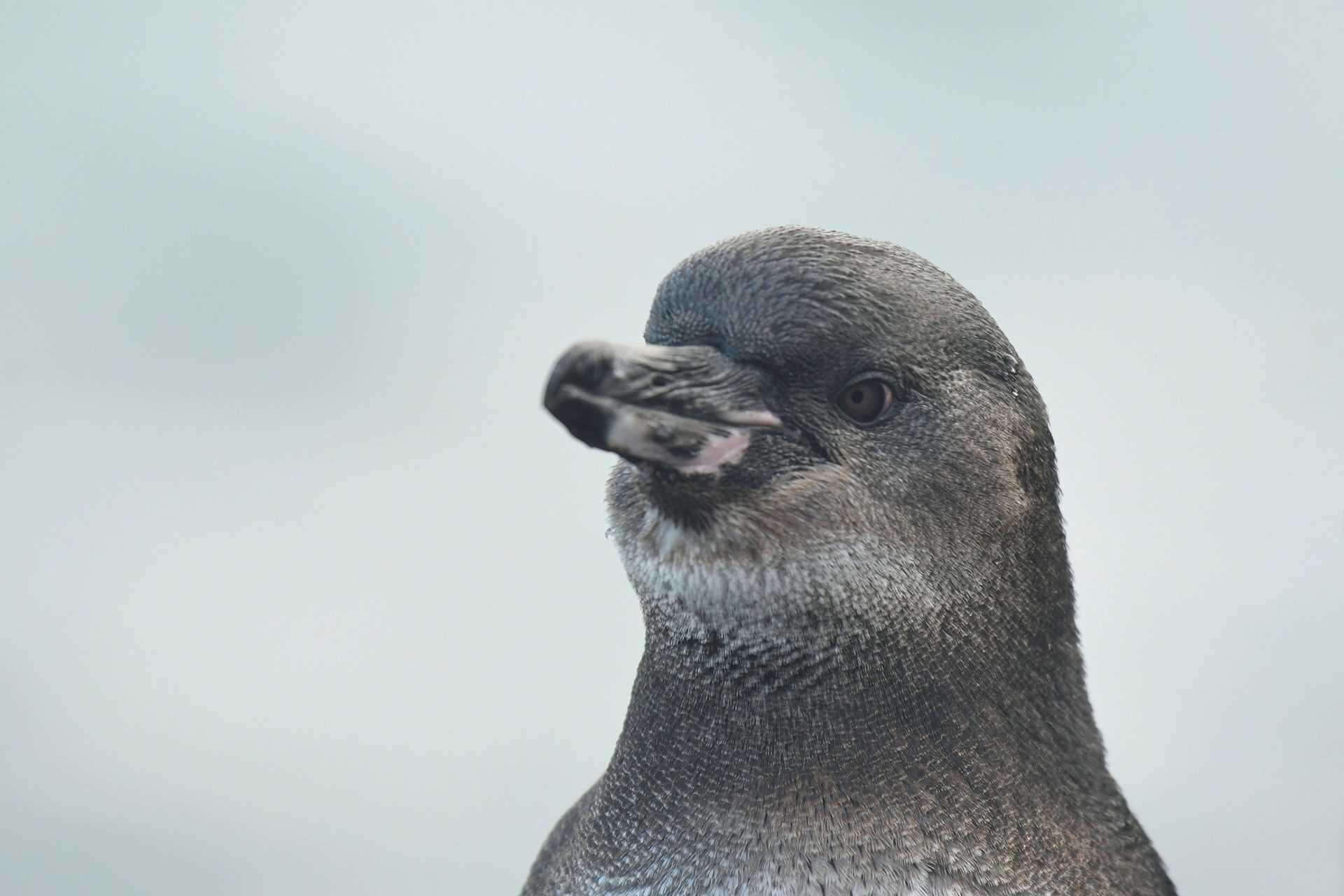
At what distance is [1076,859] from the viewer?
1.46 m

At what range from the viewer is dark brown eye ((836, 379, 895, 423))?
1.36m

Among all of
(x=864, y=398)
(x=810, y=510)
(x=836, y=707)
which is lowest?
(x=836, y=707)

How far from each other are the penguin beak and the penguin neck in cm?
17

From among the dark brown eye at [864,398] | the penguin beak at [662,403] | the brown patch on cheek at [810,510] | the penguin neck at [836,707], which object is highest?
the dark brown eye at [864,398]

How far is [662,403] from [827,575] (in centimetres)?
20

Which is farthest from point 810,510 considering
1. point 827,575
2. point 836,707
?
point 836,707

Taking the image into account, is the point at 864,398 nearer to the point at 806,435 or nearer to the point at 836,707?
the point at 806,435

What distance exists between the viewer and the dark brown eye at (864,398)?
1.36 m

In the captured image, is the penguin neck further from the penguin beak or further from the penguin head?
the penguin beak

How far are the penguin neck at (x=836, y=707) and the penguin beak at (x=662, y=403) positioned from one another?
168 millimetres

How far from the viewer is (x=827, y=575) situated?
1.32 metres

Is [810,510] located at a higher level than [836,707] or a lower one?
higher

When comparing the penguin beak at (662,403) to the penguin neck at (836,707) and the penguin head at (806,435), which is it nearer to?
the penguin head at (806,435)

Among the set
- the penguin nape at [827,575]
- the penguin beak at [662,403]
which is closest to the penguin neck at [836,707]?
the penguin nape at [827,575]
